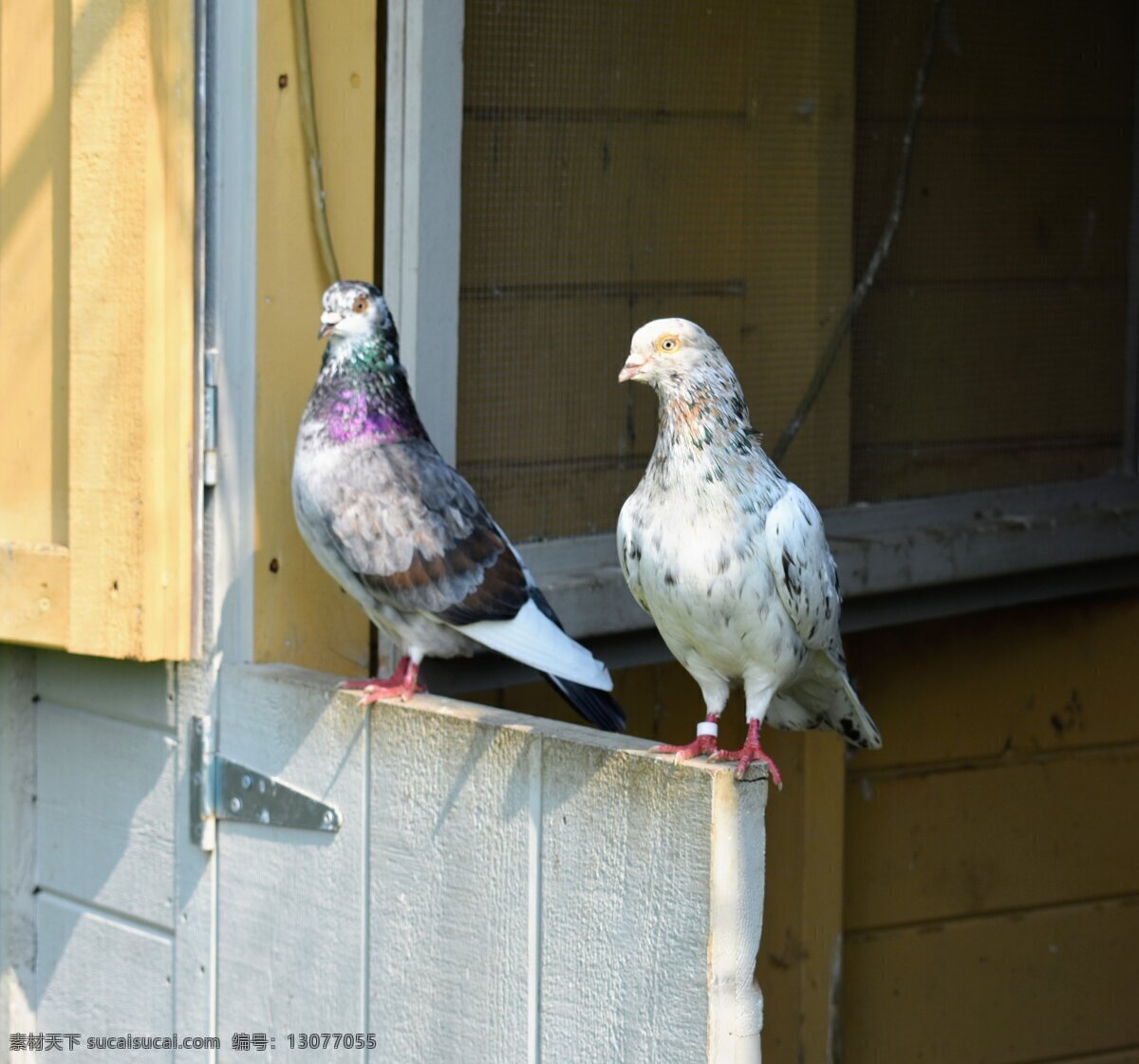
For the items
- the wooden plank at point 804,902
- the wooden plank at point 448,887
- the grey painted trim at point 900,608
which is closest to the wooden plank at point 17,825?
the grey painted trim at point 900,608

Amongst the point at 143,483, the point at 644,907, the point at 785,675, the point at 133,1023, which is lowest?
the point at 133,1023

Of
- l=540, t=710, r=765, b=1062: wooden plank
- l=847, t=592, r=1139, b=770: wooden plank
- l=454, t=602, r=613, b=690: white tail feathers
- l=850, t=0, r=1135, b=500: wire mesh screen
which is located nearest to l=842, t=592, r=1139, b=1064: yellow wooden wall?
l=847, t=592, r=1139, b=770: wooden plank

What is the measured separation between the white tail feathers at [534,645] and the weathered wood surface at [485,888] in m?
0.19

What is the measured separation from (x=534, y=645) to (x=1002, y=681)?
1.64 metres

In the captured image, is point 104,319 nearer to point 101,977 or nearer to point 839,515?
point 101,977

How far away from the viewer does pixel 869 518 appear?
3.65m

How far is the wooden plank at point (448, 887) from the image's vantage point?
248cm

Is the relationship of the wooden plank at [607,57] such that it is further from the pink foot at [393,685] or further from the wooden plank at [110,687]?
the wooden plank at [110,687]

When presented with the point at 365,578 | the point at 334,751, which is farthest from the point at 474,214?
the point at 334,751

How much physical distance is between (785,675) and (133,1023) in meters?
1.37

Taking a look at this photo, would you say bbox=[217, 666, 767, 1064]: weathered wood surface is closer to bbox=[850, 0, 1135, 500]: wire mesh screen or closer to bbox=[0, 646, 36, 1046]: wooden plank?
bbox=[0, 646, 36, 1046]: wooden plank

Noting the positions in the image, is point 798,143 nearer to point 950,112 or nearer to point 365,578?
point 950,112

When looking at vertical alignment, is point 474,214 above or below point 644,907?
above

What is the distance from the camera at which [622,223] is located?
11.0 ft
